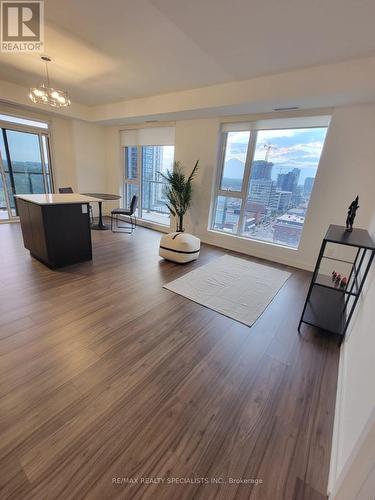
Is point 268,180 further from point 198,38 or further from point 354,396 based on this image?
point 354,396

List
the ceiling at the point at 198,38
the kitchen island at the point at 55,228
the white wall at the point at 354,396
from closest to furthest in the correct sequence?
the white wall at the point at 354,396 < the ceiling at the point at 198,38 < the kitchen island at the point at 55,228

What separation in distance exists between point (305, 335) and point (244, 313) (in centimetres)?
62

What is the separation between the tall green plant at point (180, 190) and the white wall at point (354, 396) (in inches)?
138

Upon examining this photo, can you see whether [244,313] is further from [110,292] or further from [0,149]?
[0,149]

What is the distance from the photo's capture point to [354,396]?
1.24 metres

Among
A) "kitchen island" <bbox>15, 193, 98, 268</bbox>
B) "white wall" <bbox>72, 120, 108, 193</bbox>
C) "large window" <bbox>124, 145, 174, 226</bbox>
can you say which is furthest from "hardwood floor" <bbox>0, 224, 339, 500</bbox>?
"white wall" <bbox>72, 120, 108, 193</bbox>

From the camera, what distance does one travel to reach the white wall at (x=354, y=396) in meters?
1.02

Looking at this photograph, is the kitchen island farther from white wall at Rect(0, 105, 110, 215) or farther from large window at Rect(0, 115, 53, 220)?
white wall at Rect(0, 105, 110, 215)

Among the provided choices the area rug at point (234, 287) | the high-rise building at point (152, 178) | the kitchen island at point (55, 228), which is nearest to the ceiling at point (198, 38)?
the kitchen island at point (55, 228)

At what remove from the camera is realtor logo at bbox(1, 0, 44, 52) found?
2.19 m

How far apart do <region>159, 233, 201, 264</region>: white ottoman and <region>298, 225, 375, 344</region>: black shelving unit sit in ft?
6.06

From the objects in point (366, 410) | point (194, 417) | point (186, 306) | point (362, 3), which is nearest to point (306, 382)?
point (366, 410)

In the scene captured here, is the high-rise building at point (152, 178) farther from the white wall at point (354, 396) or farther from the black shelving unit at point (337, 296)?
the white wall at point (354, 396)

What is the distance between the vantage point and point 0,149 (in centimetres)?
476
